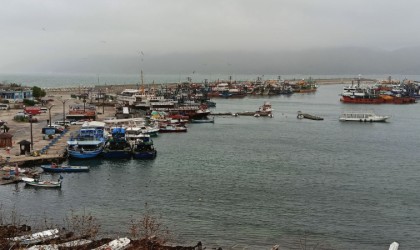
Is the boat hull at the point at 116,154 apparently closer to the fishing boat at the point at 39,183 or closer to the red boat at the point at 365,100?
the fishing boat at the point at 39,183

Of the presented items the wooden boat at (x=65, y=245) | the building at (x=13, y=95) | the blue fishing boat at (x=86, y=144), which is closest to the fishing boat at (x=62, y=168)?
the blue fishing boat at (x=86, y=144)

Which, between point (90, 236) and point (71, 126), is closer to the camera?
point (90, 236)

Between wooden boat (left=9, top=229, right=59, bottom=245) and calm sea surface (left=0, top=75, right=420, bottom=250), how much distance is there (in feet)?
7.97

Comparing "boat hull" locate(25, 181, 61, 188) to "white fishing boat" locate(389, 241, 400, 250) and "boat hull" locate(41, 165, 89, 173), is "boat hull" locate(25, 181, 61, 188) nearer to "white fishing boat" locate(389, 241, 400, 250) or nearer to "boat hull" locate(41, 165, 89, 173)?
"boat hull" locate(41, 165, 89, 173)

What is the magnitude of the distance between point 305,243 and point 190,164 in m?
16.5

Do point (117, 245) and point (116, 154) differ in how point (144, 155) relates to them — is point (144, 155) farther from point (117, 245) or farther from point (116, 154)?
point (117, 245)

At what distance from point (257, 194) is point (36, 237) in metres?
12.9

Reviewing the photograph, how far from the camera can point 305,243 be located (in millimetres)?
19734

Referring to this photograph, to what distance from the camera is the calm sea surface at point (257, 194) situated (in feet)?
69.0

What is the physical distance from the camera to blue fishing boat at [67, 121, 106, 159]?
35562 millimetres

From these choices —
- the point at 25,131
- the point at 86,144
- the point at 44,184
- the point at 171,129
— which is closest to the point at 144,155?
the point at 86,144

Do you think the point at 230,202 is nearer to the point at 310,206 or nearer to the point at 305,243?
the point at 310,206

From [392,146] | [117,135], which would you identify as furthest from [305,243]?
[392,146]

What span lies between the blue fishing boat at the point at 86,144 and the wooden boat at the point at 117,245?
18648 mm
